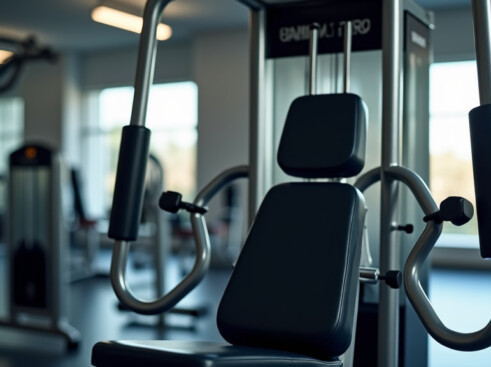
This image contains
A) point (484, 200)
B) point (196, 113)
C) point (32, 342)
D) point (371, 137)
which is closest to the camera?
point (484, 200)

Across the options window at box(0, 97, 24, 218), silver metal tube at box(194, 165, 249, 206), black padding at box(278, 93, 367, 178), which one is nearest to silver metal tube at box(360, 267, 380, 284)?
black padding at box(278, 93, 367, 178)

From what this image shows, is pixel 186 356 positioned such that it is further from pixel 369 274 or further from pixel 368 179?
pixel 368 179

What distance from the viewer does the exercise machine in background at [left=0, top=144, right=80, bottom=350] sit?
3482mm

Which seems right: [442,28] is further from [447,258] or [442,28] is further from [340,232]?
[340,232]

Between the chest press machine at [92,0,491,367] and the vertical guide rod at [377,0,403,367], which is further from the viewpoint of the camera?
the vertical guide rod at [377,0,403,367]

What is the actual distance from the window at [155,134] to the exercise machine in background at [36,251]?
3555mm

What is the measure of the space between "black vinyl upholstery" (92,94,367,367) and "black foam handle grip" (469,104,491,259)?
1.04 feet

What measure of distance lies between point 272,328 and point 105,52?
708 centimetres

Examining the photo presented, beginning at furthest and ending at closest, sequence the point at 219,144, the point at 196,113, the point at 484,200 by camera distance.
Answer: the point at 196,113, the point at 219,144, the point at 484,200

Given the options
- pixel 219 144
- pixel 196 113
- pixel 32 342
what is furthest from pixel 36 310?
pixel 196 113

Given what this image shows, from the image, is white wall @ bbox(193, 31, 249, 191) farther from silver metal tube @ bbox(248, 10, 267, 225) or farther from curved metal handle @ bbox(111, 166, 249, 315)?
curved metal handle @ bbox(111, 166, 249, 315)

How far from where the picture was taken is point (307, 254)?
1.63 meters

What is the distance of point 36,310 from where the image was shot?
3.63 m

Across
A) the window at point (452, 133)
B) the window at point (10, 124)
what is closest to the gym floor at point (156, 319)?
the window at point (452, 133)
